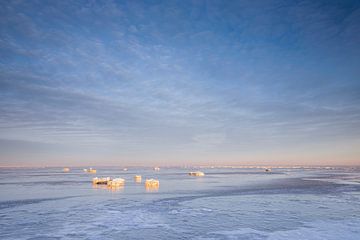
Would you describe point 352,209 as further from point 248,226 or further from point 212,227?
point 212,227

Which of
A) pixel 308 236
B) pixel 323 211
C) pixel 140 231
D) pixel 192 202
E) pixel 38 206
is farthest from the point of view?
pixel 192 202

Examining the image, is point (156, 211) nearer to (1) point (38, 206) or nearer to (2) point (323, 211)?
(1) point (38, 206)

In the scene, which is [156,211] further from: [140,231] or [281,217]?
[281,217]

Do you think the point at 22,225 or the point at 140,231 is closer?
the point at 140,231

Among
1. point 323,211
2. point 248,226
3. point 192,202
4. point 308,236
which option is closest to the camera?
point 308,236

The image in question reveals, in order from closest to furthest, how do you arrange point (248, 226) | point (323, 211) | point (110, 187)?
point (248, 226), point (323, 211), point (110, 187)

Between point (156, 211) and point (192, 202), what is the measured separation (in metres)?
5.52

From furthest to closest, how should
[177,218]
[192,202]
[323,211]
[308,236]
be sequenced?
[192,202]
[323,211]
[177,218]
[308,236]

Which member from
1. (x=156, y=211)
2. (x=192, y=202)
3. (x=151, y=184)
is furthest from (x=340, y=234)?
(x=151, y=184)

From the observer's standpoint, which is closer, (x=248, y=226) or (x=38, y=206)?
(x=248, y=226)

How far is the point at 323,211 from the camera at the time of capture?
2167 centimetres

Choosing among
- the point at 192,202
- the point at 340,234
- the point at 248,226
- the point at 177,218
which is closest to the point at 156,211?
the point at 177,218

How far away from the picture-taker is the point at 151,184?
44.2 m

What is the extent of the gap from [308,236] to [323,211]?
7.93m
